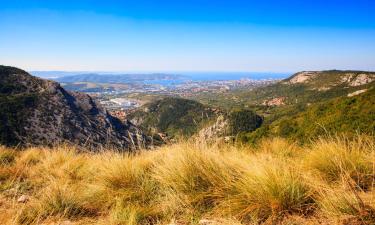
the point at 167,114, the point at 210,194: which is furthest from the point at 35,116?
the point at 167,114

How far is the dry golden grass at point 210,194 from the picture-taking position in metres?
2.56

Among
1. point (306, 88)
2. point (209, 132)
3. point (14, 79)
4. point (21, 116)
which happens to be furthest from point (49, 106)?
point (306, 88)

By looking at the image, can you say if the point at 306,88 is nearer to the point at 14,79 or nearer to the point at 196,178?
the point at 14,79

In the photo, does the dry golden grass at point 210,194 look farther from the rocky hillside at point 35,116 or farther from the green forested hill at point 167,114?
the green forested hill at point 167,114

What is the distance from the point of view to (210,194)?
3.06m

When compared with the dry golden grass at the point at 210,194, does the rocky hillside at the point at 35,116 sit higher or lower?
lower

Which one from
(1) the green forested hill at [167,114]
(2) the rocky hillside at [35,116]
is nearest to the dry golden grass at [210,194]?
(2) the rocky hillside at [35,116]

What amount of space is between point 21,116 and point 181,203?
154ft

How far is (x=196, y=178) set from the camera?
3354mm

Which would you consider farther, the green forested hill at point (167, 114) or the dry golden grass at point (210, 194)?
the green forested hill at point (167, 114)

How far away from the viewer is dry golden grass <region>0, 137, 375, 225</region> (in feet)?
8.39

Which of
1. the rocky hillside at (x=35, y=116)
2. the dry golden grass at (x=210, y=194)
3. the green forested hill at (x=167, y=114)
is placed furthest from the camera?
the green forested hill at (x=167, y=114)

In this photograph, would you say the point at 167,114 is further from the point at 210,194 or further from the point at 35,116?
the point at 210,194

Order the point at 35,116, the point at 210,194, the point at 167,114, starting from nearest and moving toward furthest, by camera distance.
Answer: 1. the point at 210,194
2. the point at 35,116
3. the point at 167,114
